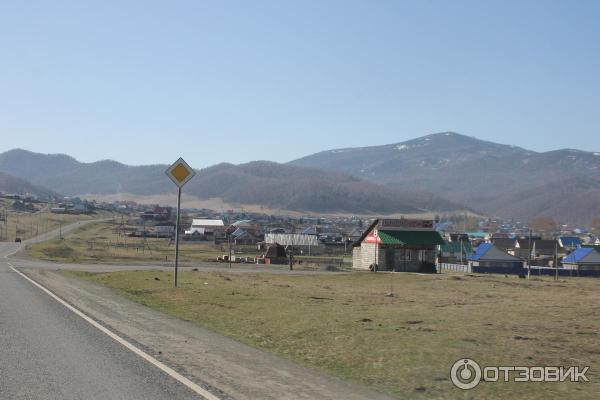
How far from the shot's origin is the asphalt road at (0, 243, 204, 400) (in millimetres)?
9555

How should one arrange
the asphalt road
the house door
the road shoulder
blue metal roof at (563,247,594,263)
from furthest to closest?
blue metal roof at (563,247,594,263)
the house door
the road shoulder
the asphalt road

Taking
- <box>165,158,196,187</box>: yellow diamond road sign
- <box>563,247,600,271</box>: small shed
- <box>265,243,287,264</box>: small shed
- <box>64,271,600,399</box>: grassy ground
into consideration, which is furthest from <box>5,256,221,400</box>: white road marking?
<box>563,247,600,271</box>: small shed

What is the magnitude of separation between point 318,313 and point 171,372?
407 inches

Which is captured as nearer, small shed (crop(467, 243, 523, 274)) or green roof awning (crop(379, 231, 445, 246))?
green roof awning (crop(379, 231, 445, 246))

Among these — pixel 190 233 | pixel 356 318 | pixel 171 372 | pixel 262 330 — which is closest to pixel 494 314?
pixel 356 318

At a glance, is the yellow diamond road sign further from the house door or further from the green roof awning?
the house door

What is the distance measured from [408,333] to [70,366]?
8210 mm

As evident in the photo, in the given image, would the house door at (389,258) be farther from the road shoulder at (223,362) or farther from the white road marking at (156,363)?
the white road marking at (156,363)

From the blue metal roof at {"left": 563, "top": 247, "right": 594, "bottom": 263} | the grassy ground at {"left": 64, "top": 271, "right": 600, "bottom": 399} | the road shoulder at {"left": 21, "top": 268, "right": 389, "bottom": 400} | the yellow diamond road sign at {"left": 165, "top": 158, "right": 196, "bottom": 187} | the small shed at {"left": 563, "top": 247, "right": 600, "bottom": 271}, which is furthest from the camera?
the blue metal roof at {"left": 563, "top": 247, "right": 594, "bottom": 263}

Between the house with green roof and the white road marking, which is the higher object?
the house with green roof

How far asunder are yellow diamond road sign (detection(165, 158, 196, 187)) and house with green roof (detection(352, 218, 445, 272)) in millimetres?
44428

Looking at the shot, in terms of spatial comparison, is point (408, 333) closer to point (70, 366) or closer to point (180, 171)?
point (70, 366)

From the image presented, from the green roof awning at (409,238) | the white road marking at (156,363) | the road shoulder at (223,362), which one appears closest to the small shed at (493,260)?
the green roof awning at (409,238)

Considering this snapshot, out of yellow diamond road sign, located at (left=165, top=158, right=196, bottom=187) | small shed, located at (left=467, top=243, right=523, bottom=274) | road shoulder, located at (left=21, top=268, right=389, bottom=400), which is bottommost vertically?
road shoulder, located at (left=21, top=268, right=389, bottom=400)
